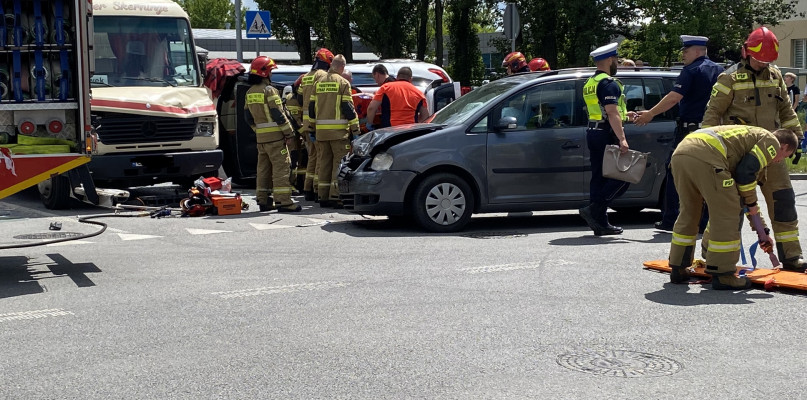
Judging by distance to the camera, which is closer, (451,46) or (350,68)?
(350,68)

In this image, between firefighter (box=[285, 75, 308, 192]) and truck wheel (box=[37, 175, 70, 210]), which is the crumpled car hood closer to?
firefighter (box=[285, 75, 308, 192])

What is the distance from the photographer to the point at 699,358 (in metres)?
5.72

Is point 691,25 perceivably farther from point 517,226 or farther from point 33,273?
point 33,273

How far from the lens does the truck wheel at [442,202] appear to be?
11.0 meters

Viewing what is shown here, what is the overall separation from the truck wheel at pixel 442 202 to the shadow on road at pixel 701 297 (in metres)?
3.68

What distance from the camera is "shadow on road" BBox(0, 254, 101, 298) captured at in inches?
314

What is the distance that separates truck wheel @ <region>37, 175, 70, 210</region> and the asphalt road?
3733mm

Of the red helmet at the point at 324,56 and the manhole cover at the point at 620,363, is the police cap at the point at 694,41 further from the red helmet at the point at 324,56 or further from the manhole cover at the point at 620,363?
the manhole cover at the point at 620,363

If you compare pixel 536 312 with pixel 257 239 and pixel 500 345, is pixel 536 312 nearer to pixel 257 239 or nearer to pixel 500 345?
pixel 500 345

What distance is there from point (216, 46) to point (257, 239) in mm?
58799

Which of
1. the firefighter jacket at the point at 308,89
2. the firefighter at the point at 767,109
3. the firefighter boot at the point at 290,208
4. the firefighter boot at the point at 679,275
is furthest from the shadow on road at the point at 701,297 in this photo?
the firefighter jacket at the point at 308,89

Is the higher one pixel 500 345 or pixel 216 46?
pixel 216 46

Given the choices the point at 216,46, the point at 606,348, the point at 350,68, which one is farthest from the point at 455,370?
the point at 216,46

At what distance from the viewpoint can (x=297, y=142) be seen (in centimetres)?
1484
